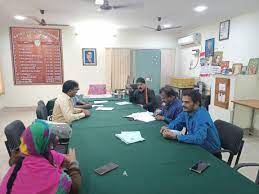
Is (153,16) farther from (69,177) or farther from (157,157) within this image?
(69,177)

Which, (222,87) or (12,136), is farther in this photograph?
(222,87)

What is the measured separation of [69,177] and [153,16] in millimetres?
4473

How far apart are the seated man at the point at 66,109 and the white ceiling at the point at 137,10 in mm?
1742

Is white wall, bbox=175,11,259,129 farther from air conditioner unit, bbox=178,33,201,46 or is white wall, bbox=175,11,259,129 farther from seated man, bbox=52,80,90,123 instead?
seated man, bbox=52,80,90,123

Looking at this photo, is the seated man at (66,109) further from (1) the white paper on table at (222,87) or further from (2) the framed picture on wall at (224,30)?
(2) the framed picture on wall at (224,30)

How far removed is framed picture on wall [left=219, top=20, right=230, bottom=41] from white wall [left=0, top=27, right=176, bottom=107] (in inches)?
81.6

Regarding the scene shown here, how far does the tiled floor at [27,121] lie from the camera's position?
2.77 meters

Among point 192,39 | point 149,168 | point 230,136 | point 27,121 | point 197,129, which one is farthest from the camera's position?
point 192,39

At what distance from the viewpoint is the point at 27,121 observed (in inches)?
200

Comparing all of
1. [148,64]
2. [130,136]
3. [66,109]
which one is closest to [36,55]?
[148,64]

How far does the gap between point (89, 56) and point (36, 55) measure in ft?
4.94

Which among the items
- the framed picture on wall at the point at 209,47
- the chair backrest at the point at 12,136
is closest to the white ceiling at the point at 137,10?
the framed picture on wall at the point at 209,47

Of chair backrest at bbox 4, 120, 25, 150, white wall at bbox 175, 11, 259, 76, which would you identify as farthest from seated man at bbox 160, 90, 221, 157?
white wall at bbox 175, 11, 259, 76

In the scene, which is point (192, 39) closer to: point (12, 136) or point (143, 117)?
point (143, 117)
